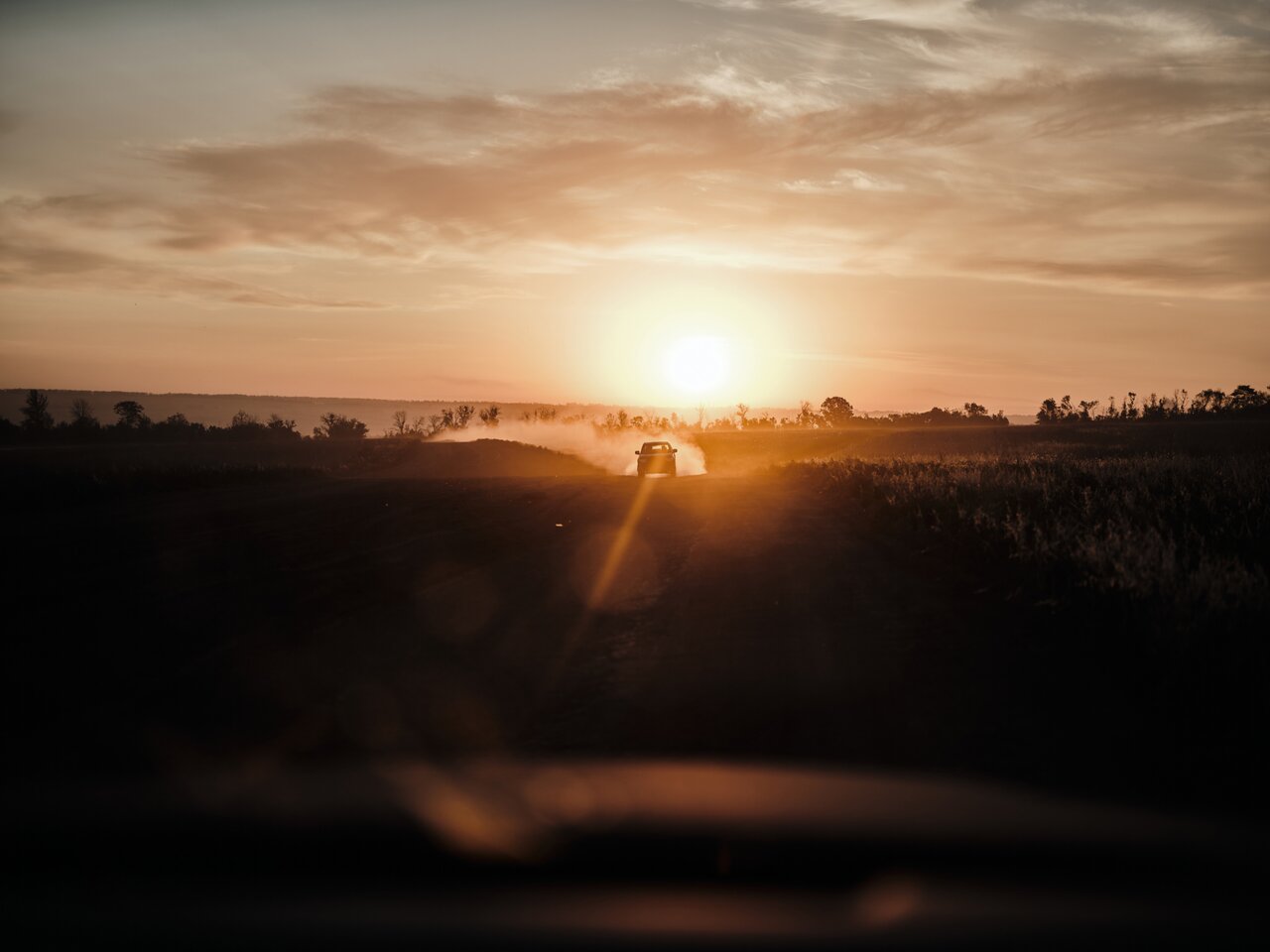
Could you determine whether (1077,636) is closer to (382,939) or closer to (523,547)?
(382,939)

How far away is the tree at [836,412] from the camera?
162m

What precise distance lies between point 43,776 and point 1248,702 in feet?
23.9

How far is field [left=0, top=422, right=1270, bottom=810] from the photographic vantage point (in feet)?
20.5

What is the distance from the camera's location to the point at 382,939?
11.8 ft

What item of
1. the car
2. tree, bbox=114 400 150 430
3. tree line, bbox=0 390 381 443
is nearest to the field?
the car

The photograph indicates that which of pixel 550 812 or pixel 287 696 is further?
pixel 287 696

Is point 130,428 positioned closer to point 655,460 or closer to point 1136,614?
point 655,460

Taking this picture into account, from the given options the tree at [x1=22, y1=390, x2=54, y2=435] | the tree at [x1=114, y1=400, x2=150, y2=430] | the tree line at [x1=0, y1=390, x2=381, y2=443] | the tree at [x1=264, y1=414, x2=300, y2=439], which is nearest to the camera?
the tree line at [x1=0, y1=390, x2=381, y2=443]

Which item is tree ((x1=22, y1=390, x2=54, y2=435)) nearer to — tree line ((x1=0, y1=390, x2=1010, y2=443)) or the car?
tree line ((x1=0, y1=390, x2=1010, y2=443))

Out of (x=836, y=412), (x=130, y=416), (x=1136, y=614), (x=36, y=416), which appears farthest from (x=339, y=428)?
(x=1136, y=614)

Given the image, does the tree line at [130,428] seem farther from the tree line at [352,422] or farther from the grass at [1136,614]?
the grass at [1136,614]

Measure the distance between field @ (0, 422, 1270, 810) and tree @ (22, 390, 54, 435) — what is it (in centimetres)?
8952

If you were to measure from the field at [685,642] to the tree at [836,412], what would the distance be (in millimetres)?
144309

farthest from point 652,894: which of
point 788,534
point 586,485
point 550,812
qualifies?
point 586,485
